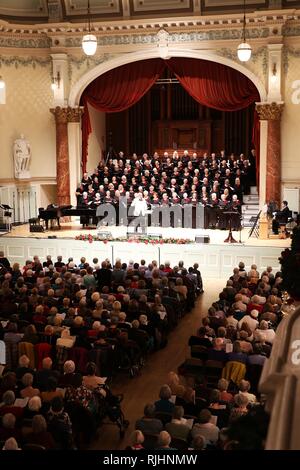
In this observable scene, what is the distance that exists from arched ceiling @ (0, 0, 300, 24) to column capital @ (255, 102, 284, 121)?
290 centimetres

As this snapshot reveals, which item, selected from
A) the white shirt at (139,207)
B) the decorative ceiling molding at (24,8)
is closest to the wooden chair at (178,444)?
the white shirt at (139,207)

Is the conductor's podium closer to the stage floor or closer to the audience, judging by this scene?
the audience

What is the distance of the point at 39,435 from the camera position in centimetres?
549

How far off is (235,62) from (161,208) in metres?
5.12

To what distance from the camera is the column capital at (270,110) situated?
19000 millimetres

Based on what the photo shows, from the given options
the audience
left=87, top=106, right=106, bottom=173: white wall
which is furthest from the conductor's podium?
left=87, top=106, right=106, bottom=173: white wall

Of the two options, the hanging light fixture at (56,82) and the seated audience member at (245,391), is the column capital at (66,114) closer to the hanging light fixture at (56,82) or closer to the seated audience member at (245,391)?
the hanging light fixture at (56,82)

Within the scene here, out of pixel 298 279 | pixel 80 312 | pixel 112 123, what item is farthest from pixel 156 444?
pixel 112 123

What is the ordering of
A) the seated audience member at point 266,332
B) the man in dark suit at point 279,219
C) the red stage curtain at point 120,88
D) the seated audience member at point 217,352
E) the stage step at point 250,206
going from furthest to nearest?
1. the red stage curtain at point 120,88
2. the stage step at point 250,206
3. the man in dark suit at point 279,219
4. the seated audience member at point 266,332
5. the seated audience member at point 217,352

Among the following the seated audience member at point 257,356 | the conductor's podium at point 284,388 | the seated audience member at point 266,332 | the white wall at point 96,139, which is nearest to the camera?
the conductor's podium at point 284,388

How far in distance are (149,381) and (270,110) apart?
12564 mm

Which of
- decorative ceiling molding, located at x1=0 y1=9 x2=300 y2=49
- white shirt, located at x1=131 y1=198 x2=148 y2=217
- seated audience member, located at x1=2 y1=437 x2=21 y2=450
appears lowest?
seated audience member, located at x1=2 y1=437 x2=21 y2=450

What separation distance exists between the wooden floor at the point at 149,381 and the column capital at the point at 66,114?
10876mm

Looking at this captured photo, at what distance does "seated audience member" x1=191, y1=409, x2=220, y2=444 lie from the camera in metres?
5.82
